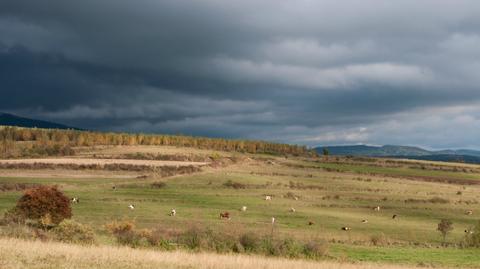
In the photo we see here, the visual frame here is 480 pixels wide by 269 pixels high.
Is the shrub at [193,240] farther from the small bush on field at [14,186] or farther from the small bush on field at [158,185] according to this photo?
the small bush on field at [158,185]

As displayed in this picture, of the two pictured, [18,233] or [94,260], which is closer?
[94,260]

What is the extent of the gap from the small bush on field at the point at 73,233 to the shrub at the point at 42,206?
43.6 ft

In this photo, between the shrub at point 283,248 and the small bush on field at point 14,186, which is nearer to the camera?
the shrub at point 283,248

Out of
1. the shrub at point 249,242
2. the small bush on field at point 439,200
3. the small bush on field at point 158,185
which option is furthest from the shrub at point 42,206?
the small bush on field at point 439,200

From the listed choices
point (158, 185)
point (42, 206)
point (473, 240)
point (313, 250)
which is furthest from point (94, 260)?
point (158, 185)

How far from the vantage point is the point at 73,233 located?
30.6m

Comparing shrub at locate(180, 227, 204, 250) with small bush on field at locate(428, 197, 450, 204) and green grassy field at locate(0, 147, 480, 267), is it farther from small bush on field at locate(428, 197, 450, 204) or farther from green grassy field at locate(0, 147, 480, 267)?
small bush on field at locate(428, 197, 450, 204)

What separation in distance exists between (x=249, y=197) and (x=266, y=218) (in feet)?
56.9

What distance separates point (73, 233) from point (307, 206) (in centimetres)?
4605

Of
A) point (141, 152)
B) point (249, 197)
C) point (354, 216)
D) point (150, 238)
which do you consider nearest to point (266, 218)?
point (354, 216)

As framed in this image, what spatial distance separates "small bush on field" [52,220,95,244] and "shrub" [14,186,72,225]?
13.3m

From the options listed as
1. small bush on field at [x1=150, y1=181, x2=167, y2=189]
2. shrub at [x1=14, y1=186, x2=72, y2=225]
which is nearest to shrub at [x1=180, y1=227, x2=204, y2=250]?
shrub at [x1=14, y1=186, x2=72, y2=225]

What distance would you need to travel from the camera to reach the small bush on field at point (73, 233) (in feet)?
98.3

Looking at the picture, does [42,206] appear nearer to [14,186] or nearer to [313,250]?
[313,250]
